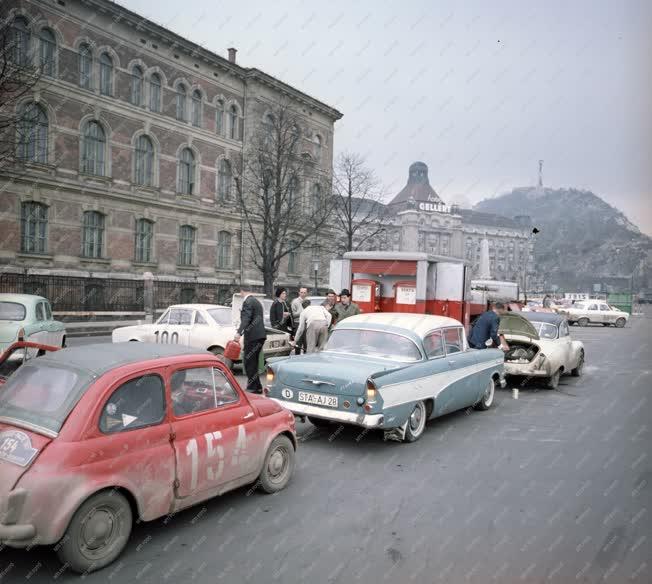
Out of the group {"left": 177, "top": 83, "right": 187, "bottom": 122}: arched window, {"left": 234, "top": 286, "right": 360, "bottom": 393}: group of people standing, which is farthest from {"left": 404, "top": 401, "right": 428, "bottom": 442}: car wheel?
{"left": 177, "top": 83, "right": 187, "bottom": 122}: arched window

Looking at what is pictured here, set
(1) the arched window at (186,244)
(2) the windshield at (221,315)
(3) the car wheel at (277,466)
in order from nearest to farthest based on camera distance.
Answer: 1. (3) the car wheel at (277,466)
2. (2) the windshield at (221,315)
3. (1) the arched window at (186,244)

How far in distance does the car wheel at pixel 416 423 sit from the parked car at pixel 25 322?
6.91 meters

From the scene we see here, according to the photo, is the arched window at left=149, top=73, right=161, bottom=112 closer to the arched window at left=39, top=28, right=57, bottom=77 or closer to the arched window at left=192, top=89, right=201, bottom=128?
the arched window at left=192, top=89, right=201, bottom=128

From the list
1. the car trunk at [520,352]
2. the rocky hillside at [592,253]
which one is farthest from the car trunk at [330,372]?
the rocky hillside at [592,253]

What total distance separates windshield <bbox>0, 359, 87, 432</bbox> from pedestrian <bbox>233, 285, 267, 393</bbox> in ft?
15.3

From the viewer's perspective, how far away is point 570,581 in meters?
3.77

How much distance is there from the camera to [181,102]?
34031mm

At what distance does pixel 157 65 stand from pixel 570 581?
112ft

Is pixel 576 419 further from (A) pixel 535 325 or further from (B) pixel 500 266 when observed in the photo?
(B) pixel 500 266

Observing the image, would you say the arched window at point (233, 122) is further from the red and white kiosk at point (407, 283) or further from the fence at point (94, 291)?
the red and white kiosk at point (407, 283)

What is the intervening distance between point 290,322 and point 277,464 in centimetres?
844

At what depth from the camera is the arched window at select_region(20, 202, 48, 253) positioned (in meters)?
26.8

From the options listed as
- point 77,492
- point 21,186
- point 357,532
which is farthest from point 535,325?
point 21,186

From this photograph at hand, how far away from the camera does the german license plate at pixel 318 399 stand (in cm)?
649
